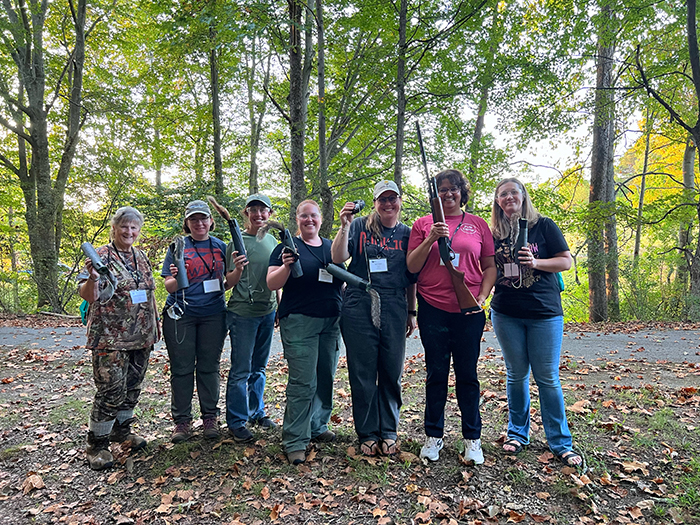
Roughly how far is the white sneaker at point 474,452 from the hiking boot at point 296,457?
1350 mm

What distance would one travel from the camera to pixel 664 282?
12688mm

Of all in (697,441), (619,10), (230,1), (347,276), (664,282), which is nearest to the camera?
(347,276)

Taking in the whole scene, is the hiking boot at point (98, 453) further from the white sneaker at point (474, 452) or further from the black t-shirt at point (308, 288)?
the white sneaker at point (474, 452)

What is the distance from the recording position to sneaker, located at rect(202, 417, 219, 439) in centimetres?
378

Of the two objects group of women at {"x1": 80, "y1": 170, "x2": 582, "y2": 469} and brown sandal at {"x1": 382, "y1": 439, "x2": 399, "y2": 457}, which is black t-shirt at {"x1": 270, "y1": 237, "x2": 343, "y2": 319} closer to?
group of women at {"x1": 80, "y1": 170, "x2": 582, "y2": 469}

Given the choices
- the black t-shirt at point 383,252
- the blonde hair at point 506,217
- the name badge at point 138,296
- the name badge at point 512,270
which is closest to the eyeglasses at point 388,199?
the black t-shirt at point 383,252

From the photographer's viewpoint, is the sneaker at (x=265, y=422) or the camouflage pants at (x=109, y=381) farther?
the sneaker at (x=265, y=422)

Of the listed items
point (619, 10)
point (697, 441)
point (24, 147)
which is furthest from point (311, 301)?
point (24, 147)

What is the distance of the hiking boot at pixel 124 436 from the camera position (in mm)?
3730

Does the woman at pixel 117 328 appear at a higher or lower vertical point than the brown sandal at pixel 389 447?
higher

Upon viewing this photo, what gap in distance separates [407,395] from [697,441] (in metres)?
2.85

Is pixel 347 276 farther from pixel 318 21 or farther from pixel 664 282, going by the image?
pixel 664 282

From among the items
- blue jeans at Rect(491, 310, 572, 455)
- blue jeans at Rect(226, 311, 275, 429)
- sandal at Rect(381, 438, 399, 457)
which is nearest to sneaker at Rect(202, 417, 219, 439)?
blue jeans at Rect(226, 311, 275, 429)

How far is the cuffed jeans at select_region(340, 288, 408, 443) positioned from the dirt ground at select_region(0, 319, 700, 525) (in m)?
0.53
